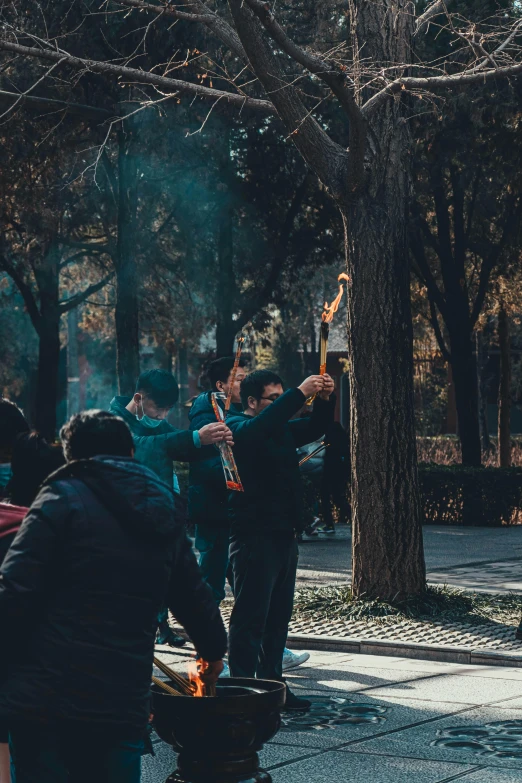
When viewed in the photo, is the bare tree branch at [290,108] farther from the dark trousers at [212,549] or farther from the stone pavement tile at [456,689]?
the stone pavement tile at [456,689]

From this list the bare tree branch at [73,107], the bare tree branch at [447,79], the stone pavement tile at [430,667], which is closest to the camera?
the stone pavement tile at [430,667]

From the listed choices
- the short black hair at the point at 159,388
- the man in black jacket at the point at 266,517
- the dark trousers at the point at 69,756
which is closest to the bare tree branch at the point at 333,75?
the short black hair at the point at 159,388

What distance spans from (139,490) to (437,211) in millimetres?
18020

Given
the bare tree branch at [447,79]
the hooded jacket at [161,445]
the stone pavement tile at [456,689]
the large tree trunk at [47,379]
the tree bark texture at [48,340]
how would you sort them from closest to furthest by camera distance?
the hooded jacket at [161,445] < the stone pavement tile at [456,689] < the bare tree branch at [447,79] < the tree bark texture at [48,340] < the large tree trunk at [47,379]

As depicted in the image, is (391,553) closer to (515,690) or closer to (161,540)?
(515,690)

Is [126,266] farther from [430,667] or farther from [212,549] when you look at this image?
[430,667]

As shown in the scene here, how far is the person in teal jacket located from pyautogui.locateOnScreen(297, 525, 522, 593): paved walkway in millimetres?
4625

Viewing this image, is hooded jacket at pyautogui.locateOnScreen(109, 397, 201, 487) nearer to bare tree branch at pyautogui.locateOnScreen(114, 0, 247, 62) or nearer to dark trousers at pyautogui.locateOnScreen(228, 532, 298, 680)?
dark trousers at pyautogui.locateOnScreen(228, 532, 298, 680)

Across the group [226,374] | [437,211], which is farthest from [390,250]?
[437,211]

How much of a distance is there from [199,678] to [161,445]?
303 cm

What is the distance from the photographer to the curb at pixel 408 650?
8.01 m

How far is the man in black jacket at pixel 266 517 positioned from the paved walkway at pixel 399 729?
1.42 ft

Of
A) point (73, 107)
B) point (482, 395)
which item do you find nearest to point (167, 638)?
point (73, 107)

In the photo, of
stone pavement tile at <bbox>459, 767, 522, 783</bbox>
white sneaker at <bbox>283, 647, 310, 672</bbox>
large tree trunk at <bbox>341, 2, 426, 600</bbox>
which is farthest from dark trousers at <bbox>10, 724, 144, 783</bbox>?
large tree trunk at <bbox>341, 2, 426, 600</bbox>
